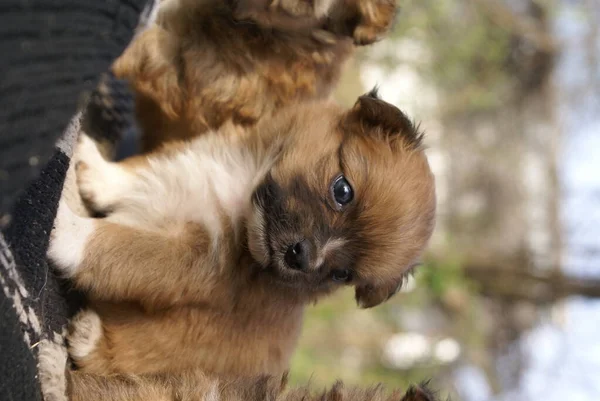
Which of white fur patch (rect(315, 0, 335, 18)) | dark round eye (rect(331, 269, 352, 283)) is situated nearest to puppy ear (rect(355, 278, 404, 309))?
dark round eye (rect(331, 269, 352, 283))

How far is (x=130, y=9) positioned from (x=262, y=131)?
1.08 metres

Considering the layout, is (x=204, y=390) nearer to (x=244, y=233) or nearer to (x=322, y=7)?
(x=244, y=233)

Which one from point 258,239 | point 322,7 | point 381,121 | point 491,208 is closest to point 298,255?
point 258,239

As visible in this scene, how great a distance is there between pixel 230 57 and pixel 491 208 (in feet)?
21.6

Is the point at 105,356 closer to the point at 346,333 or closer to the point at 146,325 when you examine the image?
the point at 146,325

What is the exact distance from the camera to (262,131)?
2330 mm

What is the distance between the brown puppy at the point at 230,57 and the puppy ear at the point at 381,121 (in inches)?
8.7

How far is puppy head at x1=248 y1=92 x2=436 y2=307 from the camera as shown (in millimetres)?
2074

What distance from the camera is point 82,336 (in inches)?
75.1

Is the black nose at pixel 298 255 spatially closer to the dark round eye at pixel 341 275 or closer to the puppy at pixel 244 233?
the puppy at pixel 244 233

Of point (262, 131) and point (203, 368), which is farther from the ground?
point (262, 131)

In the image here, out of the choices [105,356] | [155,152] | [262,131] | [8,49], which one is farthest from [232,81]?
[8,49]

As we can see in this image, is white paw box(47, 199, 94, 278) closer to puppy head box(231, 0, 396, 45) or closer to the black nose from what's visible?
the black nose

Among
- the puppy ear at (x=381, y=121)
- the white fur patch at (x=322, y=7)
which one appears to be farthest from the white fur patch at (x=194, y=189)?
the white fur patch at (x=322, y=7)
